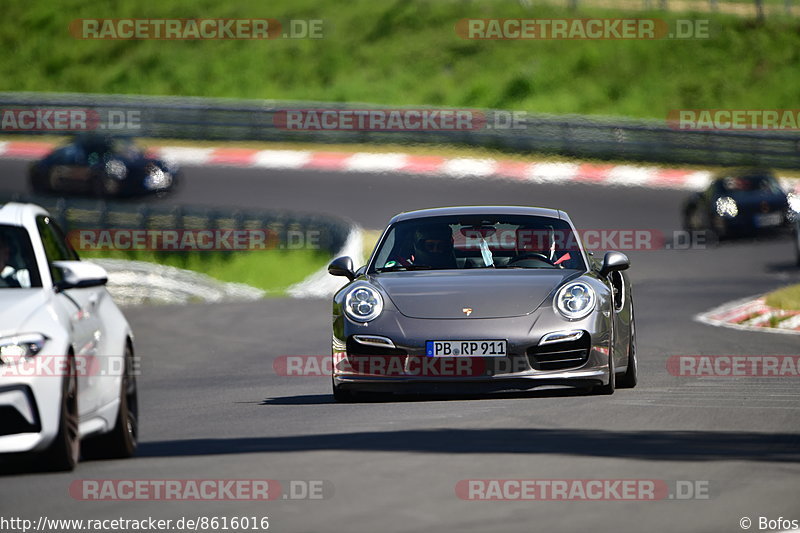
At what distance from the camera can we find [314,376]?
1283 cm

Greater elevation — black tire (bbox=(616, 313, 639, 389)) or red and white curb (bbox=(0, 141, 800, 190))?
red and white curb (bbox=(0, 141, 800, 190))

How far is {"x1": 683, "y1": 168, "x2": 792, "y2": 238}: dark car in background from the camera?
26453mm

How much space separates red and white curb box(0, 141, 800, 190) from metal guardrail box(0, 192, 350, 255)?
7202 millimetres

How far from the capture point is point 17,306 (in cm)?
712

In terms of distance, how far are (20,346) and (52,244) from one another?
1347 millimetres

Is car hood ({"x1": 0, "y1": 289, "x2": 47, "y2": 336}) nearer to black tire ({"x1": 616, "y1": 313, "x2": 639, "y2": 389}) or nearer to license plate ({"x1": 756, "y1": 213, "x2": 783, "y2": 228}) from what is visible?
black tire ({"x1": 616, "y1": 313, "x2": 639, "y2": 389})

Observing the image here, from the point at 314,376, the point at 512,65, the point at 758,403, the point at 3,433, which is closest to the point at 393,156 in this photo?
the point at 512,65

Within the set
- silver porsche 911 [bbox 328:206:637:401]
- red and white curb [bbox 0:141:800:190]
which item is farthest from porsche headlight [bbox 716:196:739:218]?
silver porsche 911 [bbox 328:206:637:401]

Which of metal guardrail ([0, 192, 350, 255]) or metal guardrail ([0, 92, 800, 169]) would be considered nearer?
metal guardrail ([0, 192, 350, 255])

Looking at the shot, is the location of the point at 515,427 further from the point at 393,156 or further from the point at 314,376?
the point at 393,156

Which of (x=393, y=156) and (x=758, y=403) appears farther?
(x=393, y=156)

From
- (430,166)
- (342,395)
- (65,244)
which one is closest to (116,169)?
(430,166)

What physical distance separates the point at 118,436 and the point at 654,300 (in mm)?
13108

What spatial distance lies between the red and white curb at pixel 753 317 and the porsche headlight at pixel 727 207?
7.23 metres
